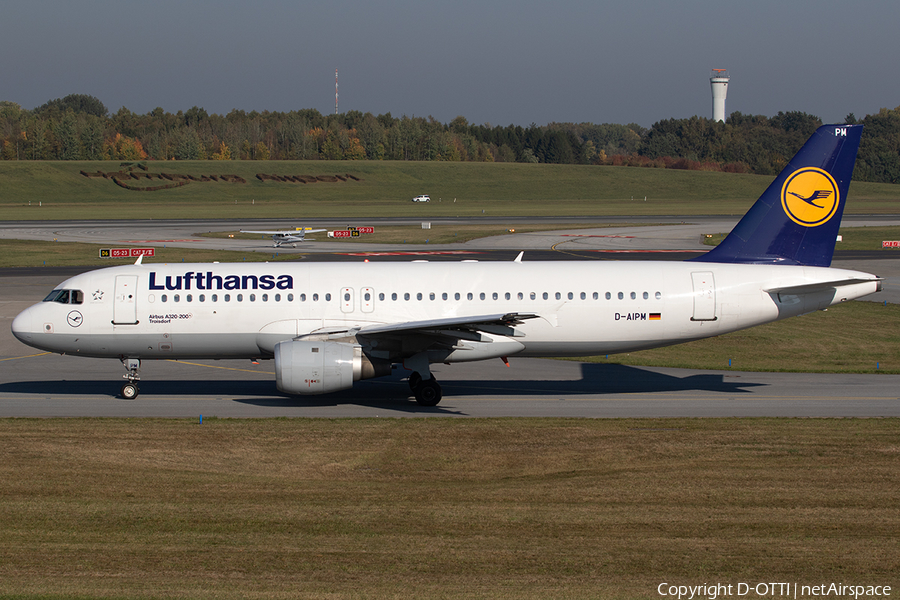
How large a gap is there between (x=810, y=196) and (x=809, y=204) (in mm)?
254

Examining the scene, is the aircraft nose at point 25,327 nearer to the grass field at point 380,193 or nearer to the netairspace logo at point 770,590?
the netairspace logo at point 770,590

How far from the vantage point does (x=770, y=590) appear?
36.3ft

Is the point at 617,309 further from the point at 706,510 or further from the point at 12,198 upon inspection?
the point at 12,198

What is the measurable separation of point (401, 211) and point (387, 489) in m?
113

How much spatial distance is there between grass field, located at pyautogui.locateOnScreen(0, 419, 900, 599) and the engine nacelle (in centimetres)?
160

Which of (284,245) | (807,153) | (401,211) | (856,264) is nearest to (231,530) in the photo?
(807,153)

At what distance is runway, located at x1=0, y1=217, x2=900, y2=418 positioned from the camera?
78.0 feet

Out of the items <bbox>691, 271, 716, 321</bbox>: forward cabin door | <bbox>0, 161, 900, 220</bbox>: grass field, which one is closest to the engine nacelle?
<bbox>691, 271, 716, 321</bbox>: forward cabin door

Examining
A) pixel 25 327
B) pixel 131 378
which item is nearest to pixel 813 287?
pixel 131 378

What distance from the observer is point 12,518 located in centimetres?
1395

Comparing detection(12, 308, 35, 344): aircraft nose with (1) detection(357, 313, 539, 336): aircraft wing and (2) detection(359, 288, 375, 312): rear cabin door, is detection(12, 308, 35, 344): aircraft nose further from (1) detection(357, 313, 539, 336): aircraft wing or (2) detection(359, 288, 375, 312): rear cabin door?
(1) detection(357, 313, 539, 336): aircraft wing

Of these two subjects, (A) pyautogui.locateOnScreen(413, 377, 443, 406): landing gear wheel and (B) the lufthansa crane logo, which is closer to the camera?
(A) pyautogui.locateOnScreen(413, 377, 443, 406): landing gear wheel

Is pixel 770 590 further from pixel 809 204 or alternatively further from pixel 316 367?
pixel 809 204

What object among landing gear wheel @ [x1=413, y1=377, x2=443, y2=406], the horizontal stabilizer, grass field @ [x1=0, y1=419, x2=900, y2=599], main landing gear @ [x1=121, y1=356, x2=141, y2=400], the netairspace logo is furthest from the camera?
main landing gear @ [x1=121, y1=356, x2=141, y2=400]
